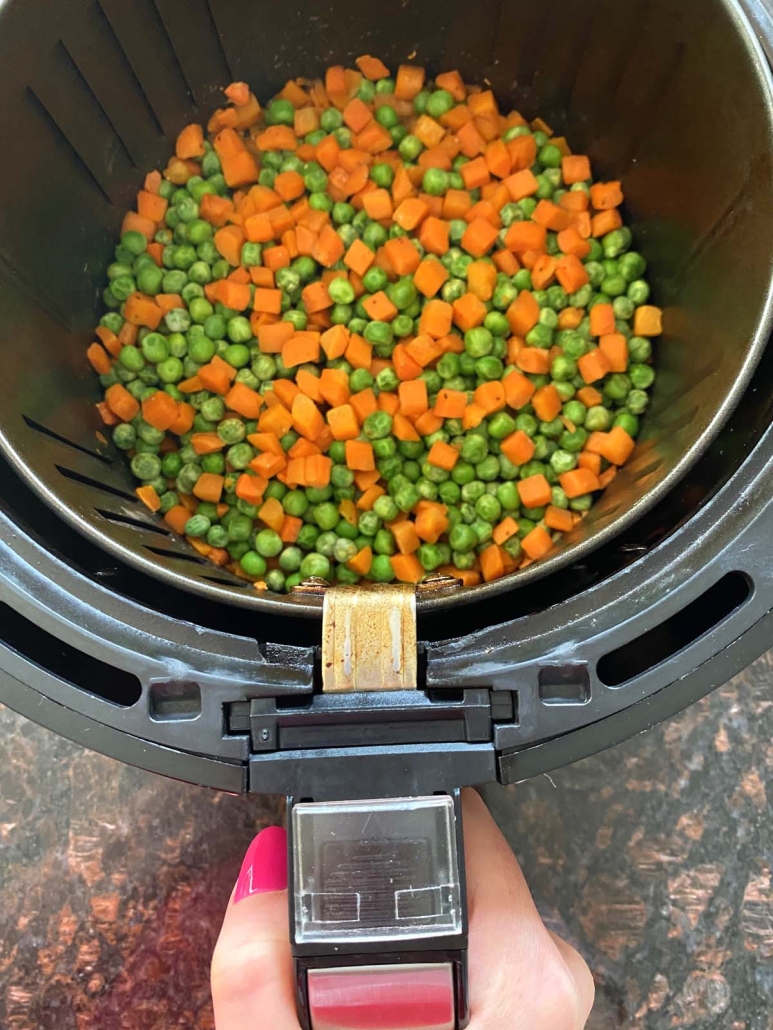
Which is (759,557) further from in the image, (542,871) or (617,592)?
(542,871)

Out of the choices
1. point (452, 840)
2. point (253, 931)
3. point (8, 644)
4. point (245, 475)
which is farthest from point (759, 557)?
point (245, 475)

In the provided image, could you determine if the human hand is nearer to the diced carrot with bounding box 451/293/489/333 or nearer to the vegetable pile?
the vegetable pile

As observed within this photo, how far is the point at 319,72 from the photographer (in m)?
1.60

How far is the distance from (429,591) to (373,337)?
0.63 m

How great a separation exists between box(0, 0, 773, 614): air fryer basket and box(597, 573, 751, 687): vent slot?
127 millimetres

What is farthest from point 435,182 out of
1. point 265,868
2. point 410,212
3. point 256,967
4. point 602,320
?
point 256,967

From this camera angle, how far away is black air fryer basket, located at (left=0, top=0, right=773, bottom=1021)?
32.9 inches

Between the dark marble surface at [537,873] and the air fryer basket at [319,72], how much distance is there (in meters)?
0.49

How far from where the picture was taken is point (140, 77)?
139 centimetres

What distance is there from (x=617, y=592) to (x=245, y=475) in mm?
835

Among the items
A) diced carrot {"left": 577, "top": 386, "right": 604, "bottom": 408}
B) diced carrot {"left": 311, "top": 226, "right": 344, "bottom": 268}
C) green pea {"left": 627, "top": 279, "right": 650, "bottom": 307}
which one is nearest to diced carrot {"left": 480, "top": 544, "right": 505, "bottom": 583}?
diced carrot {"left": 577, "top": 386, "right": 604, "bottom": 408}

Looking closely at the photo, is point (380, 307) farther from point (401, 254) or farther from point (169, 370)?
point (169, 370)

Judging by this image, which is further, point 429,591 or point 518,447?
point 518,447

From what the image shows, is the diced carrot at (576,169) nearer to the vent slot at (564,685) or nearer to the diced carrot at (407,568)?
the diced carrot at (407,568)
